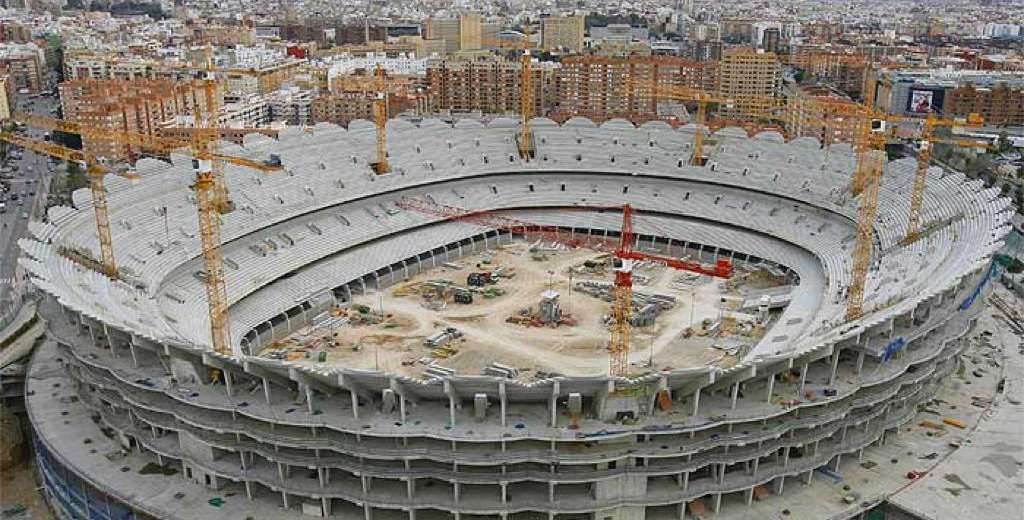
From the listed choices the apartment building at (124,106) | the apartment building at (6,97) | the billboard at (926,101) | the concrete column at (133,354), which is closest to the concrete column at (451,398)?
the concrete column at (133,354)

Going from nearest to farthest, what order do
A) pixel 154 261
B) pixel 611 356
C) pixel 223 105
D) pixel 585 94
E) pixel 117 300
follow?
pixel 117 300 → pixel 611 356 → pixel 154 261 → pixel 223 105 → pixel 585 94

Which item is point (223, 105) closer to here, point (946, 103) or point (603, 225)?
point (603, 225)

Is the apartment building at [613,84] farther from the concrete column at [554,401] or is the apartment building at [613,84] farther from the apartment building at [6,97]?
the concrete column at [554,401]

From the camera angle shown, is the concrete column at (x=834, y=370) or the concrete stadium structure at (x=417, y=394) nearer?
the concrete stadium structure at (x=417, y=394)

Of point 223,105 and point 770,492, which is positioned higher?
point 223,105

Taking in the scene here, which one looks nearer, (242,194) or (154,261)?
(154,261)

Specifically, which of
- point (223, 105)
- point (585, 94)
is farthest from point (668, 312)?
point (223, 105)

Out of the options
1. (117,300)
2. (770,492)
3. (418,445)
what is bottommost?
(770,492)
